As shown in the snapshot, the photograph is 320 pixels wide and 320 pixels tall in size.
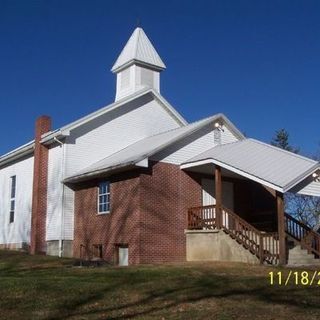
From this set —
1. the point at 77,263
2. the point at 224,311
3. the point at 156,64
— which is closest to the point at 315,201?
the point at 156,64

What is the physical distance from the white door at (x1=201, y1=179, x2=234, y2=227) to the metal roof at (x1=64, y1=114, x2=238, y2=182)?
230 centimetres

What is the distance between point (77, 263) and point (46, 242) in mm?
5675

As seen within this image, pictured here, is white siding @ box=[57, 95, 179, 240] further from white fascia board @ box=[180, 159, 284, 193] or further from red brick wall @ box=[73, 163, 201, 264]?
white fascia board @ box=[180, 159, 284, 193]

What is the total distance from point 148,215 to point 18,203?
29.9 feet

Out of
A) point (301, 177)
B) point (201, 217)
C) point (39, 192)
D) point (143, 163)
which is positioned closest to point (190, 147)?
point (201, 217)

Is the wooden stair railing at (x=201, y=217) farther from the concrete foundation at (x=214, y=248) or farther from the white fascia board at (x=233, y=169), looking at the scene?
the white fascia board at (x=233, y=169)

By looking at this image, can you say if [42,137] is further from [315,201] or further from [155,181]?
[315,201]

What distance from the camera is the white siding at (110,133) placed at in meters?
23.9

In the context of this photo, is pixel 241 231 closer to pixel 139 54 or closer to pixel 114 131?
pixel 114 131

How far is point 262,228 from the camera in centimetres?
2417

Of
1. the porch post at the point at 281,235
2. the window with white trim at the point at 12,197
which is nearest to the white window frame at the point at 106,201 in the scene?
the window with white trim at the point at 12,197

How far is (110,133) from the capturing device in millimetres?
25312

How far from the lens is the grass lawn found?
32.1ft
